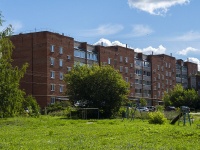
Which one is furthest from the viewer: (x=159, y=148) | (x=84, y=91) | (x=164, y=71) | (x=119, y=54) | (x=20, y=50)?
(x=164, y=71)

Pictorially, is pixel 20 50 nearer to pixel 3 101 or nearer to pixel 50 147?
pixel 3 101

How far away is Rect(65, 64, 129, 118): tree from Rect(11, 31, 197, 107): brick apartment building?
6317 millimetres

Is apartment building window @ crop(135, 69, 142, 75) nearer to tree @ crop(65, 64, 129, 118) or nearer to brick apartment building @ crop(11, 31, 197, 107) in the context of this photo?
brick apartment building @ crop(11, 31, 197, 107)

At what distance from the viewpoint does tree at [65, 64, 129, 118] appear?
49969mm

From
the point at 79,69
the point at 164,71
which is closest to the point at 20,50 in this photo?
the point at 79,69

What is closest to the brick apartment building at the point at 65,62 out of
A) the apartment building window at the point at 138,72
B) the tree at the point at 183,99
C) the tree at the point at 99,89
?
the apartment building window at the point at 138,72

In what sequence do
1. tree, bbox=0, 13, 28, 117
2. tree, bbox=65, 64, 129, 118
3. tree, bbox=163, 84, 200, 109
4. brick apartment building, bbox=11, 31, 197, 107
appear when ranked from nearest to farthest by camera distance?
tree, bbox=0, 13, 28, 117 < tree, bbox=65, 64, 129, 118 < brick apartment building, bbox=11, 31, 197, 107 < tree, bbox=163, 84, 200, 109

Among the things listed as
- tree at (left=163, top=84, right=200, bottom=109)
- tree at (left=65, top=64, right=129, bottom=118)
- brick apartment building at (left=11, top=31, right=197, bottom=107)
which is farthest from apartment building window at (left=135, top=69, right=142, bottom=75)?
tree at (left=65, top=64, right=129, bottom=118)

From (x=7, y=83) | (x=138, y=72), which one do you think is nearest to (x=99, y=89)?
(x=7, y=83)

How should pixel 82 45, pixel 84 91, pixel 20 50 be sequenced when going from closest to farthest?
1. pixel 84 91
2. pixel 20 50
3. pixel 82 45

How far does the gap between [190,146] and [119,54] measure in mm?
87679

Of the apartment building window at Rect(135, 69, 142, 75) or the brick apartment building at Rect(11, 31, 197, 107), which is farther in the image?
the apartment building window at Rect(135, 69, 142, 75)

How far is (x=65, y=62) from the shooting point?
81.7 m

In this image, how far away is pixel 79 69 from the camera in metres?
51.7
